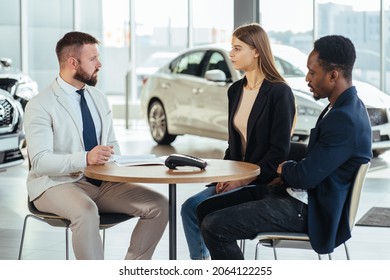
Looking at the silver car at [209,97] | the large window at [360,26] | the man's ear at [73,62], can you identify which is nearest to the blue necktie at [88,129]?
the man's ear at [73,62]

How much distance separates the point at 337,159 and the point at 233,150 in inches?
35.4

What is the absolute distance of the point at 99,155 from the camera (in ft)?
12.2

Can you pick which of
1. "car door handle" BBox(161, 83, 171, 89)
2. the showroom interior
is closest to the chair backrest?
the showroom interior

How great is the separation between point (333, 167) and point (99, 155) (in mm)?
1010

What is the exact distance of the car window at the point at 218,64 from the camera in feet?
31.8

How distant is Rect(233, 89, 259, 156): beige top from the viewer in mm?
4152

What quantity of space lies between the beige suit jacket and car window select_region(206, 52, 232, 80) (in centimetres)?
574

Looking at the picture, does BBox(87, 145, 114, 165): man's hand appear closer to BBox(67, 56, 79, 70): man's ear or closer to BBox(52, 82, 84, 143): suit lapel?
BBox(52, 82, 84, 143): suit lapel

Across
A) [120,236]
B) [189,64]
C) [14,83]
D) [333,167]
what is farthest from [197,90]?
[333,167]

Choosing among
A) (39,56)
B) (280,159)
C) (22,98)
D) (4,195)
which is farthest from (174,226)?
(39,56)

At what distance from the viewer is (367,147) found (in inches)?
135

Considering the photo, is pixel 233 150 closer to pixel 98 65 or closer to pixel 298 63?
pixel 98 65

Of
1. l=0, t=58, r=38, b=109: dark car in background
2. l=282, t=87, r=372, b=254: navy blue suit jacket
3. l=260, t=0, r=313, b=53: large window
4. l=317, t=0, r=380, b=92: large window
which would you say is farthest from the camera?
l=260, t=0, r=313, b=53: large window

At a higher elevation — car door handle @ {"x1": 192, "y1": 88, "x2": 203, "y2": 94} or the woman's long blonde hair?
the woman's long blonde hair
